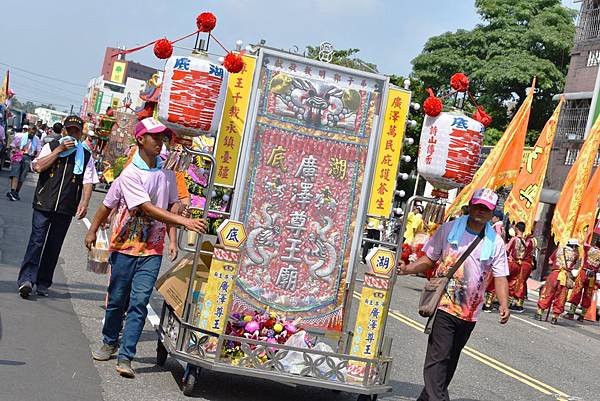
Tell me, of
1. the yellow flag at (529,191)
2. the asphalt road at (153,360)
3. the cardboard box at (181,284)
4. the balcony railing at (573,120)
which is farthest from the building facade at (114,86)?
the cardboard box at (181,284)

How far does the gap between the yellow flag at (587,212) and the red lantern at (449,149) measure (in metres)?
13.8

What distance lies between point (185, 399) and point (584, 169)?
16541mm

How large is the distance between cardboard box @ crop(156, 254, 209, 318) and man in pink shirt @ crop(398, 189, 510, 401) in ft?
6.19

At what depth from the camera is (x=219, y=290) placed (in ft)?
24.9

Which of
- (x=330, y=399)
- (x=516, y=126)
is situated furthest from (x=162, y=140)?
(x=516, y=126)

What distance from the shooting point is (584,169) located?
2217cm

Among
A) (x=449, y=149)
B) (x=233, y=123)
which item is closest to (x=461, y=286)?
(x=449, y=149)

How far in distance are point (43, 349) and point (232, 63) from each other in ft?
9.27

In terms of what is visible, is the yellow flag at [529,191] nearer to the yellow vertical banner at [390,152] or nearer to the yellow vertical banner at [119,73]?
the yellow vertical banner at [390,152]

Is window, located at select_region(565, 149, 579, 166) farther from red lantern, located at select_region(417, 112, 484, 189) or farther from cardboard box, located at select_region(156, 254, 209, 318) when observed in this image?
cardboard box, located at select_region(156, 254, 209, 318)

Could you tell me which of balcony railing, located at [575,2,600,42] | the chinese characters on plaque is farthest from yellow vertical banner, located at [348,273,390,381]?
balcony railing, located at [575,2,600,42]

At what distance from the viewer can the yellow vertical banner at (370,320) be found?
25.7ft

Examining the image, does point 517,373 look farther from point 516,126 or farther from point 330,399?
point 516,126

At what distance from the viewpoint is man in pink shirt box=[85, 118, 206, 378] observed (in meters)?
7.81
